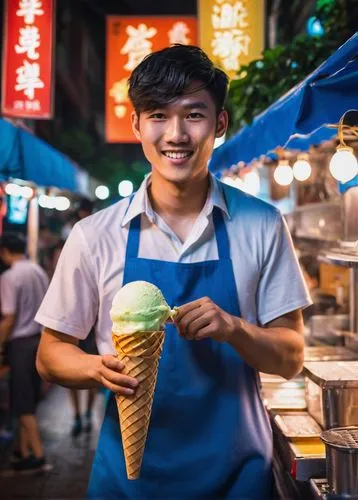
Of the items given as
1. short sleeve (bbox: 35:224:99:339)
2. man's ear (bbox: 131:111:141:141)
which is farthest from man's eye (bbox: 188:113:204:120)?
short sleeve (bbox: 35:224:99:339)

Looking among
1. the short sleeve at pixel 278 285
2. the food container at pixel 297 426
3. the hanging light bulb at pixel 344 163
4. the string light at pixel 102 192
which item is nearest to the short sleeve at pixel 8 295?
the food container at pixel 297 426

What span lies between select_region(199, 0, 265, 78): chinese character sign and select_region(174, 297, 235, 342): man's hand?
6604 mm

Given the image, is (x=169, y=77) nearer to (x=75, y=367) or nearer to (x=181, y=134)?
(x=181, y=134)

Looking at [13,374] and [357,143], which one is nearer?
[357,143]

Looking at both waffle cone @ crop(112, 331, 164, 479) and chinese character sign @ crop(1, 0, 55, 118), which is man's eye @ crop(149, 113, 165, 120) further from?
chinese character sign @ crop(1, 0, 55, 118)

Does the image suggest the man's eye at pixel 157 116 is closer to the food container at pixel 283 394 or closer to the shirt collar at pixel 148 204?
the shirt collar at pixel 148 204

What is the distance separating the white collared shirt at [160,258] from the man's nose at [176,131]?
0.36 metres

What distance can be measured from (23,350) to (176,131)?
5448 mm

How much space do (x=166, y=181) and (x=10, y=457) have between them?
602cm

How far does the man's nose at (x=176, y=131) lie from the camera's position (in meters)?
2.45

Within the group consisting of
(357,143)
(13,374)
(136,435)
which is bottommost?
(13,374)

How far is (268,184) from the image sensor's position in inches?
499

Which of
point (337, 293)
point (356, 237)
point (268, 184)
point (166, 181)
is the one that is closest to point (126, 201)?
point (166, 181)

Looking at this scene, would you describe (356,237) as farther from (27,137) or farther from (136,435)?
(27,137)
